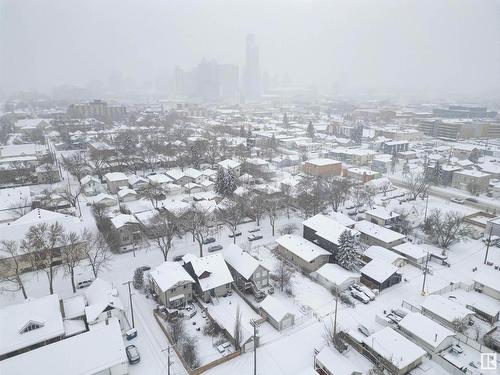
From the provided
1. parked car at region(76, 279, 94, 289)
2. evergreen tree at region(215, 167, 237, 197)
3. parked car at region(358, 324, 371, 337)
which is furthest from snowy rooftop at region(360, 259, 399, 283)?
parked car at region(76, 279, 94, 289)

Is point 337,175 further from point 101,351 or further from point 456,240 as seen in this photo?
point 101,351

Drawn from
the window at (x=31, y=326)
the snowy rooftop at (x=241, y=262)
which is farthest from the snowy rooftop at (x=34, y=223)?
the snowy rooftop at (x=241, y=262)

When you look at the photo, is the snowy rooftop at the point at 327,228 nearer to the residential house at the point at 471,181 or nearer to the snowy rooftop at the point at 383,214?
the snowy rooftop at the point at 383,214

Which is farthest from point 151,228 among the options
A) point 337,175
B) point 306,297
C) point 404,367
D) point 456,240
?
point 337,175

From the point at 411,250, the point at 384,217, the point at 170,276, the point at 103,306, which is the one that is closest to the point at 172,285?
the point at 170,276

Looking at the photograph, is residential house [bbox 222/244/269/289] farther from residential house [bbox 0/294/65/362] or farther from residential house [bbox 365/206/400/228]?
residential house [bbox 365/206/400/228]
